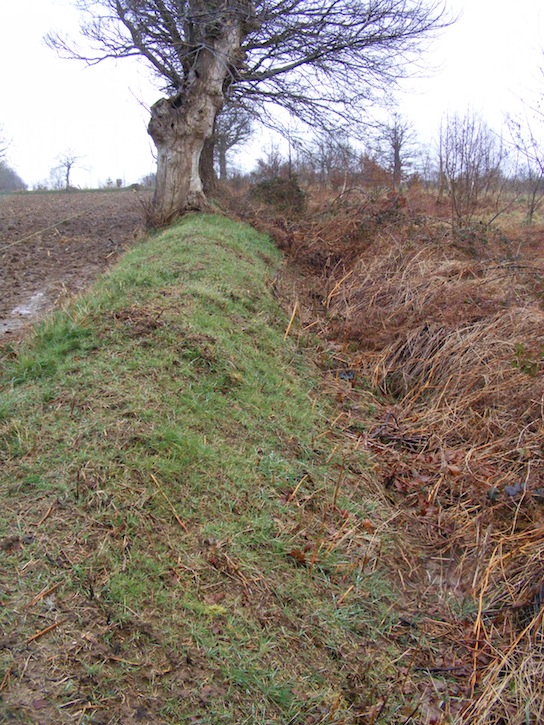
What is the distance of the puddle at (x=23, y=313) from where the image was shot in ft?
20.4

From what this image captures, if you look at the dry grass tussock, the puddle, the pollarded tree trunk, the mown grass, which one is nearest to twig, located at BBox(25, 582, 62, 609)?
the mown grass

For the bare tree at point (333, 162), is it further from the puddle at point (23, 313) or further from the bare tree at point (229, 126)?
the puddle at point (23, 313)

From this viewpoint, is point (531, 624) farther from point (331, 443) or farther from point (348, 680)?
point (331, 443)

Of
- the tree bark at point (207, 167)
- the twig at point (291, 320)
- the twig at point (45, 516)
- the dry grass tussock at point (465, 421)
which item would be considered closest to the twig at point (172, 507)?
the twig at point (45, 516)

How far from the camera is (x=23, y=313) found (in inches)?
266

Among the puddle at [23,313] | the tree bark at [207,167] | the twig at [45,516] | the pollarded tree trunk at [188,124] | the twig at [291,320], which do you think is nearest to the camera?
the twig at [45,516]

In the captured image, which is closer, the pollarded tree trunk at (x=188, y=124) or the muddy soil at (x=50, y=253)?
the muddy soil at (x=50, y=253)

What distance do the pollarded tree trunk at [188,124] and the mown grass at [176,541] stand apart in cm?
741

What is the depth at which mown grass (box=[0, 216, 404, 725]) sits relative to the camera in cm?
213

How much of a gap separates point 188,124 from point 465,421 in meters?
8.90

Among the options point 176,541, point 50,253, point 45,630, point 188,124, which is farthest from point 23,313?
point 188,124

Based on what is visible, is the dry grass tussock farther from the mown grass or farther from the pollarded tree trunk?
the pollarded tree trunk

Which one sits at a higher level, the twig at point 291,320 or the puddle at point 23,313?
the puddle at point 23,313

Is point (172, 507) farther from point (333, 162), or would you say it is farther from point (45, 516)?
point (333, 162)
